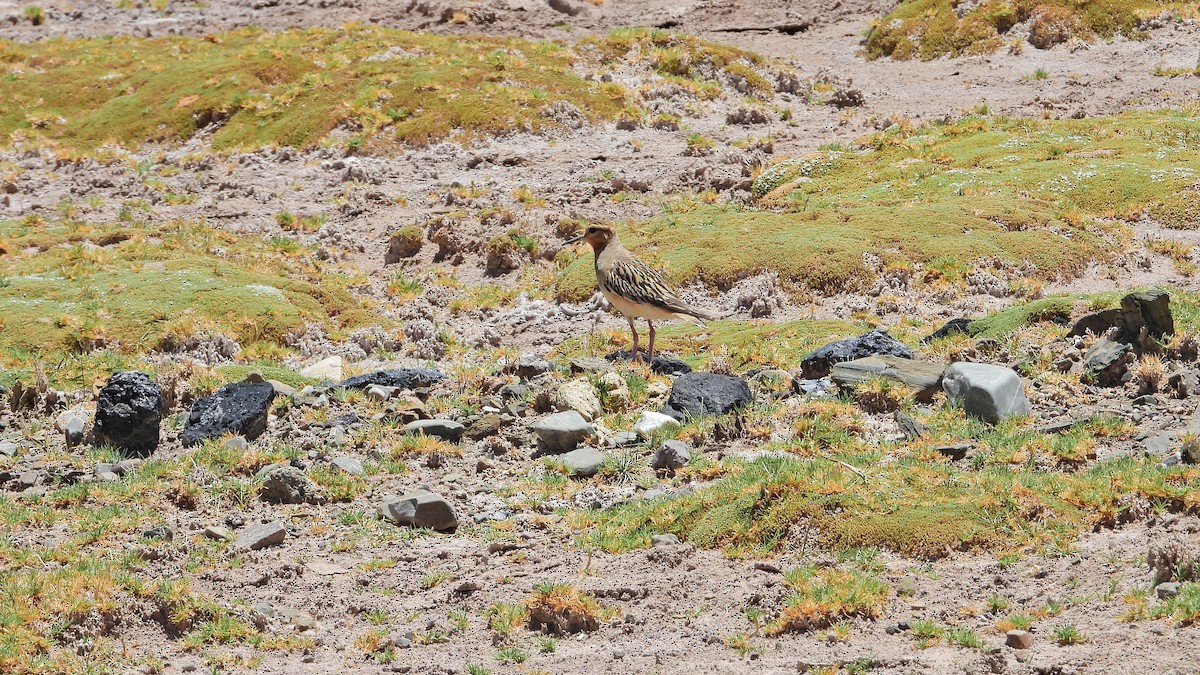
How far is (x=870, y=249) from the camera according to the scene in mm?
21688

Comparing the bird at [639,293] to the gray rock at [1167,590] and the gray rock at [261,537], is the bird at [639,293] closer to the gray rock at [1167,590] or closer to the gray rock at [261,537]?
the gray rock at [261,537]

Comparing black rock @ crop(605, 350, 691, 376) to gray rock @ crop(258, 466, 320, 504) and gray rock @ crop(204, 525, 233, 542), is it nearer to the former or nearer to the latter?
gray rock @ crop(258, 466, 320, 504)

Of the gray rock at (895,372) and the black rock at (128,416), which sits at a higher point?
the gray rock at (895,372)

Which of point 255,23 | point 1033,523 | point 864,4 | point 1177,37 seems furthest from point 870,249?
point 255,23

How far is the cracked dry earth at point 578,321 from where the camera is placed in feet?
30.6

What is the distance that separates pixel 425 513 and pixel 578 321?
31.2 feet

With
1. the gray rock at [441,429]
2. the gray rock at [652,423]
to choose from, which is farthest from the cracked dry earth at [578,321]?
the gray rock at [652,423]

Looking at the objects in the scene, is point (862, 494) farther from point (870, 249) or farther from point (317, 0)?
point (317, 0)

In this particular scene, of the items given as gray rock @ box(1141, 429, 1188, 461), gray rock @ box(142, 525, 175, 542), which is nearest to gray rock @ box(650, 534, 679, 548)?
gray rock @ box(142, 525, 175, 542)

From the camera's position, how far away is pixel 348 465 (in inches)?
532

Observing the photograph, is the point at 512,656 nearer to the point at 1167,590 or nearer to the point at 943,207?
the point at 1167,590

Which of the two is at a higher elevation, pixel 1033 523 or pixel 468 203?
pixel 1033 523

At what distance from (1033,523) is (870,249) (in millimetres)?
11658

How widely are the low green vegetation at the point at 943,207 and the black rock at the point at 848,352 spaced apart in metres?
4.75
